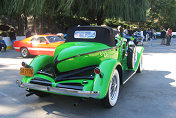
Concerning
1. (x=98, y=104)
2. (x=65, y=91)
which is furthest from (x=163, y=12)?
(x=65, y=91)

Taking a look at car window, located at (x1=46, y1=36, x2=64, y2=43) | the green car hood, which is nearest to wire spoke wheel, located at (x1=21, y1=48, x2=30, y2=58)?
car window, located at (x1=46, y1=36, x2=64, y2=43)

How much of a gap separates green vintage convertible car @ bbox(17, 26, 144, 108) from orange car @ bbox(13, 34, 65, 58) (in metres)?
5.24

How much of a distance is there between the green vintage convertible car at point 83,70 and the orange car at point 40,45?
5.24m

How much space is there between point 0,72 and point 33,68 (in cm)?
361

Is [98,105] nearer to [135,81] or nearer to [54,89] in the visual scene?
[54,89]

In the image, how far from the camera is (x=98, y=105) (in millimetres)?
4074

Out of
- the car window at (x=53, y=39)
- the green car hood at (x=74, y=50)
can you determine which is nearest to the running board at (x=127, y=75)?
the green car hood at (x=74, y=50)

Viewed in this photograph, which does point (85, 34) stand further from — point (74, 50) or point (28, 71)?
point (28, 71)

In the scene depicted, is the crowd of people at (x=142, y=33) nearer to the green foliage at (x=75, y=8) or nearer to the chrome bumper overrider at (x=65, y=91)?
the green foliage at (x=75, y=8)

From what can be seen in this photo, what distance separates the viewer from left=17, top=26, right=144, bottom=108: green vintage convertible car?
3.56 meters

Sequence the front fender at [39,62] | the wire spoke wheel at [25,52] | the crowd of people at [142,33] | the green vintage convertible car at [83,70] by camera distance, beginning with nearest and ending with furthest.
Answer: the green vintage convertible car at [83,70]
the front fender at [39,62]
the wire spoke wheel at [25,52]
the crowd of people at [142,33]

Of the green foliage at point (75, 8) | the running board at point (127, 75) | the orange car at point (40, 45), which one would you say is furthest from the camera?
the green foliage at point (75, 8)

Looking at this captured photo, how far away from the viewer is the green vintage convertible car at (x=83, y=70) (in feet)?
11.7

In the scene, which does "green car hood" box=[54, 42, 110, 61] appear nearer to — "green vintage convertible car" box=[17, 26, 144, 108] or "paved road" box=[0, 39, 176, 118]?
"green vintage convertible car" box=[17, 26, 144, 108]
